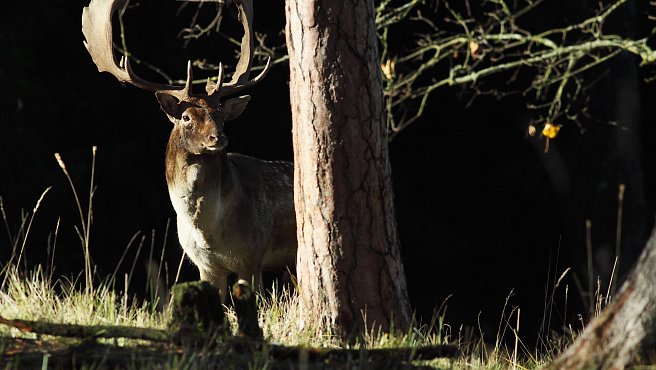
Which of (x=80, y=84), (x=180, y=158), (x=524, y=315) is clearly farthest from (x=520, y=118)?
(x=180, y=158)

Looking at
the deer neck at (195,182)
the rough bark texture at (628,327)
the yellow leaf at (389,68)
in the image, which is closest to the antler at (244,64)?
the deer neck at (195,182)

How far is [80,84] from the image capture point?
1269 centimetres

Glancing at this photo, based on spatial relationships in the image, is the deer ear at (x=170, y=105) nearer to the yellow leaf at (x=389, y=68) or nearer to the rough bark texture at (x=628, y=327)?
the yellow leaf at (x=389, y=68)

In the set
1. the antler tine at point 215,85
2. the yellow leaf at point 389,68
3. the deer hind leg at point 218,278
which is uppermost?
the yellow leaf at point 389,68

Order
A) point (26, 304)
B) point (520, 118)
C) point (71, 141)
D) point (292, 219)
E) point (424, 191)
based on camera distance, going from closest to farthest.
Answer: point (26, 304) → point (292, 219) → point (71, 141) → point (520, 118) → point (424, 191)

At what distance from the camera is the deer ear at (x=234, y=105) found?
25.3 feet

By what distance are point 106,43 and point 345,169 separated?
2.67m

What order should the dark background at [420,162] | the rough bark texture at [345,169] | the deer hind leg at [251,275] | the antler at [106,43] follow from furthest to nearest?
the dark background at [420,162], the deer hind leg at [251,275], the antler at [106,43], the rough bark texture at [345,169]

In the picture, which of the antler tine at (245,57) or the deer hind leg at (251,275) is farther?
the deer hind leg at (251,275)

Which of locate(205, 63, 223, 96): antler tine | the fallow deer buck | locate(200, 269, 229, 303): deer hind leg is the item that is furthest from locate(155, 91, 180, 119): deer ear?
locate(200, 269, 229, 303): deer hind leg

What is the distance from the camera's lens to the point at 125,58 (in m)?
7.57

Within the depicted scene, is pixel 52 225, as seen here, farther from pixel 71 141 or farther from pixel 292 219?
pixel 292 219

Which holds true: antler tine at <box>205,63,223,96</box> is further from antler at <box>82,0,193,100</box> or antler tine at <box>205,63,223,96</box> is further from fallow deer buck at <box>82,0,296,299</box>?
antler at <box>82,0,193,100</box>

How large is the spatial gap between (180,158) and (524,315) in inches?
296
